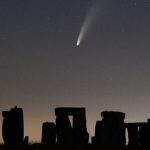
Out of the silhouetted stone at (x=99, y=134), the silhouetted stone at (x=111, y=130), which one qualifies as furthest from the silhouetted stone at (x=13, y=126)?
the silhouetted stone at (x=111, y=130)

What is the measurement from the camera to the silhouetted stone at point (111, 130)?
3100 centimetres

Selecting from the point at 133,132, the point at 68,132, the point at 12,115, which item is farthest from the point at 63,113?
the point at 133,132

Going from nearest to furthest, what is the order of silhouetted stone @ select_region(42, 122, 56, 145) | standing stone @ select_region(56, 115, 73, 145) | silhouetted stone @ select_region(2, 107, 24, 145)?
standing stone @ select_region(56, 115, 73, 145) → silhouetted stone @ select_region(2, 107, 24, 145) → silhouetted stone @ select_region(42, 122, 56, 145)

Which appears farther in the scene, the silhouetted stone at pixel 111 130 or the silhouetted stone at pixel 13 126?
the silhouetted stone at pixel 13 126

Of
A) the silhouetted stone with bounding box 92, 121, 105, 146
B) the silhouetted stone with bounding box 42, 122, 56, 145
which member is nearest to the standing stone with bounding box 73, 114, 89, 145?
the silhouetted stone with bounding box 92, 121, 105, 146

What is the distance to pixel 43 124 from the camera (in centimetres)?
3309

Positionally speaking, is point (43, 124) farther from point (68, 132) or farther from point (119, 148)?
point (119, 148)

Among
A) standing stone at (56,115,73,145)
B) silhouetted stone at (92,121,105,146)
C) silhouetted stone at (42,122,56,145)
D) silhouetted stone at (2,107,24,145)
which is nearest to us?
standing stone at (56,115,73,145)

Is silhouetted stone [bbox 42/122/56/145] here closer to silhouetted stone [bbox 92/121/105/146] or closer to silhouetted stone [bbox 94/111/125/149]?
silhouetted stone [bbox 92/121/105/146]

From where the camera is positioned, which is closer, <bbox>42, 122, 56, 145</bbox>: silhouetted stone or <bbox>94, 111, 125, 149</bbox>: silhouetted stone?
<bbox>94, 111, 125, 149</bbox>: silhouetted stone

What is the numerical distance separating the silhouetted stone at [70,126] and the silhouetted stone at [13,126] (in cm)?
246

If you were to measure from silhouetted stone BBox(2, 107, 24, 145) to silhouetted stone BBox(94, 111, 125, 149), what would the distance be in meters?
4.77

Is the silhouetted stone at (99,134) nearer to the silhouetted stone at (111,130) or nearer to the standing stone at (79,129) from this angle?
the silhouetted stone at (111,130)

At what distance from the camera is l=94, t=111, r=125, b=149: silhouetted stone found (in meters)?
31.0
